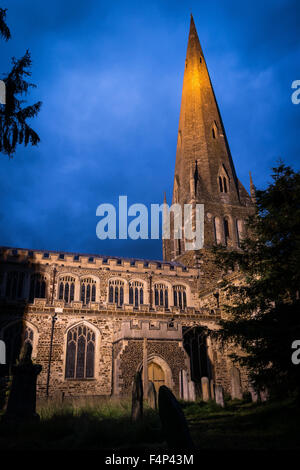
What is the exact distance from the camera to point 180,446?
5359 mm

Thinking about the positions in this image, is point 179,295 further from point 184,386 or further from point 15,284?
point 15,284

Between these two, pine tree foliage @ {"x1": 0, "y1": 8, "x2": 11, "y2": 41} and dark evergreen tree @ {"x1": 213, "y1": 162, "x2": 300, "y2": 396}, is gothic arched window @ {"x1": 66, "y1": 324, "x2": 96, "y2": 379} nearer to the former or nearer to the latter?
dark evergreen tree @ {"x1": 213, "y1": 162, "x2": 300, "y2": 396}

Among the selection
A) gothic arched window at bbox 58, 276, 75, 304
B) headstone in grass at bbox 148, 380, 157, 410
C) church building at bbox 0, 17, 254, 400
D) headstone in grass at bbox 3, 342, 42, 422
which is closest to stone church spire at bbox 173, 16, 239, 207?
church building at bbox 0, 17, 254, 400

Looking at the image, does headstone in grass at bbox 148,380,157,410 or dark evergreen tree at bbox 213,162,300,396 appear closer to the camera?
dark evergreen tree at bbox 213,162,300,396

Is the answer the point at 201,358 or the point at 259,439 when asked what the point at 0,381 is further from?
the point at 259,439

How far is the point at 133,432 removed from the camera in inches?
315

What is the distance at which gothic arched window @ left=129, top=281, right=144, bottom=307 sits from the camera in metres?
27.9

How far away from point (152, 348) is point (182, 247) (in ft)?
60.3

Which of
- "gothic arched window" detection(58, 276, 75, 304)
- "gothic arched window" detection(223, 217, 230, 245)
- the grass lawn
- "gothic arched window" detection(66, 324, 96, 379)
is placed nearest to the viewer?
the grass lawn

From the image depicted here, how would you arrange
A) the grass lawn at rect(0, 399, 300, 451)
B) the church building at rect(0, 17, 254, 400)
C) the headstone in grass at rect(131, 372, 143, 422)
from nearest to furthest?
1. the grass lawn at rect(0, 399, 300, 451)
2. the headstone in grass at rect(131, 372, 143, 422)
3. the church building at rect(0, 17, 254, 400)

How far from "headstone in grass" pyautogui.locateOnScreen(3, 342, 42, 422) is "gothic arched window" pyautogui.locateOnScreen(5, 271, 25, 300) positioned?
14.9 metres

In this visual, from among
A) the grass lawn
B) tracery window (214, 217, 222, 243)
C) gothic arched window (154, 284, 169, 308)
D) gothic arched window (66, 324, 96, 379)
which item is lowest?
the grass lawn

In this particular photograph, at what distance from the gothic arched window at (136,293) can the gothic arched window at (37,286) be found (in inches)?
253

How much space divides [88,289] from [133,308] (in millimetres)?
5521
